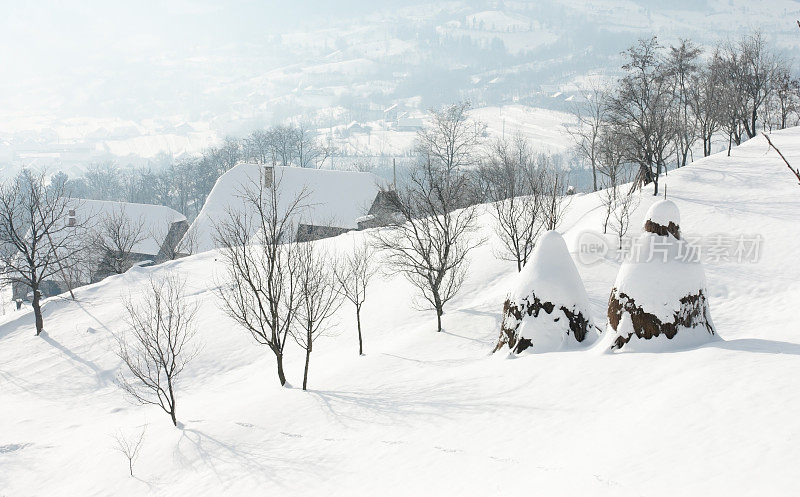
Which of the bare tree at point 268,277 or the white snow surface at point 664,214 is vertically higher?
the white snow surface at point 664,214

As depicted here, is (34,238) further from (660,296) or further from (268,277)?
(660,296)

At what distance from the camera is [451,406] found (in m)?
12.2

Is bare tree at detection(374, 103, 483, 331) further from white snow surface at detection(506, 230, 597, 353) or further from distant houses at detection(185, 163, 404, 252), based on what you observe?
distant houses at detection(185, 163, 404, 252)

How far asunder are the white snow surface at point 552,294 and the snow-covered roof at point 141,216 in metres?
46.9

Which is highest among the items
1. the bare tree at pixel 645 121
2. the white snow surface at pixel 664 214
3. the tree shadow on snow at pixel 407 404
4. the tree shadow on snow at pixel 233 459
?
the bare tree at pixel 645 121

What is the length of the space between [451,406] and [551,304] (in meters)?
3.94

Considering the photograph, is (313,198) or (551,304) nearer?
(551,304)

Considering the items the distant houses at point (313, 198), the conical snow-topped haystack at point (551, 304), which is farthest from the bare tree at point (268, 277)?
the distant houses at point (313, 198)

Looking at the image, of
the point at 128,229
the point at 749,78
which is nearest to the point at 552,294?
the point at 749,78

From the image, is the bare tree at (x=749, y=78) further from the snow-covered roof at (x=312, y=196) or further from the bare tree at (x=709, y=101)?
the snow-covered roof at (x=312, y=196)

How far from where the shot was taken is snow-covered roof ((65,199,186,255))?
176ft

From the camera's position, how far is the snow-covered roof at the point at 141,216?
176 ft

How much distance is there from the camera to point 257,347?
2361cm

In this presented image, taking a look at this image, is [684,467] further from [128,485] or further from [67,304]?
[67,304]
